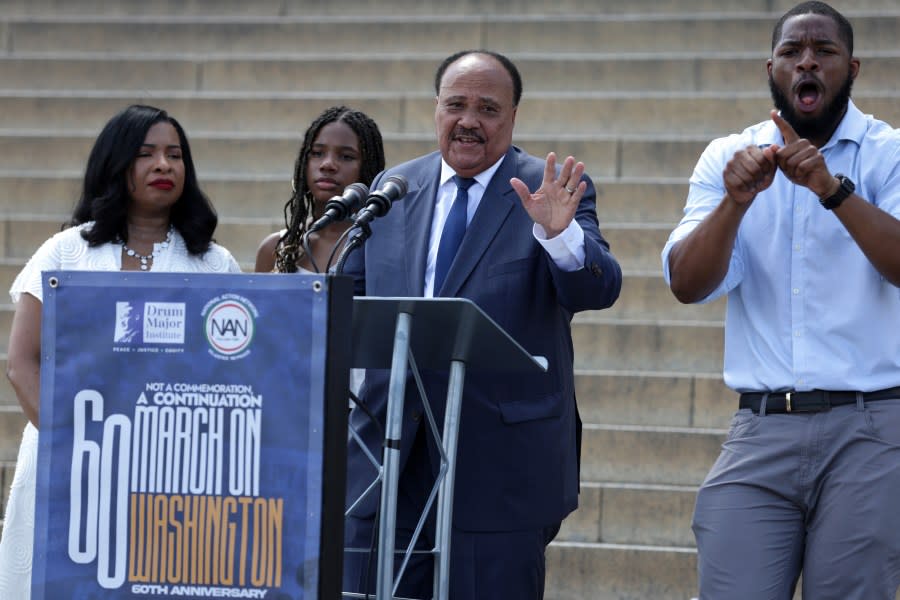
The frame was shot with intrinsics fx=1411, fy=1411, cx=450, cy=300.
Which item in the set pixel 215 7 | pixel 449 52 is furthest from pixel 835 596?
pixel 215 7

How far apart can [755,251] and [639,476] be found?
2599 millimetres

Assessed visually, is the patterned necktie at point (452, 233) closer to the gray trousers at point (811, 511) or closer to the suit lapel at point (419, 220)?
the suit lapel at point (419, 220)

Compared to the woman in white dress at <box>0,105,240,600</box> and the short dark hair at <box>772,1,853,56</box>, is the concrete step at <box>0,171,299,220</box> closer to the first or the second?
the woman in white dress at <box>0,105,240,600</box>

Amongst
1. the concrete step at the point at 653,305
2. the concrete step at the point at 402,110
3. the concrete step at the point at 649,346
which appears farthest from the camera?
the concrete step at the point at 402,110

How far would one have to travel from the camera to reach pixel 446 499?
10.5 ft

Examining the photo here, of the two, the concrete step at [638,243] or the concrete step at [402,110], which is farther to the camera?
the concrete step at [402,110]

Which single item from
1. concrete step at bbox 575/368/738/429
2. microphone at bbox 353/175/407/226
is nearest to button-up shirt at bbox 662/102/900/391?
microphone at bbox 353/175/407/226

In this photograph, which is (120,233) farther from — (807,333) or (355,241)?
(807,333)

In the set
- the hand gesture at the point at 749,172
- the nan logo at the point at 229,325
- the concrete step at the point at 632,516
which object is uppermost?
the hand gesture at the point at 749,172

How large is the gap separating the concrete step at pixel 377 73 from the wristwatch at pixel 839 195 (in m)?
4.46

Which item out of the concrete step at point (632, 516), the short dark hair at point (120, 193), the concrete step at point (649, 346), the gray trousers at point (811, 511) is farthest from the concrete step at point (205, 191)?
the gray trousers at point (811, 511)

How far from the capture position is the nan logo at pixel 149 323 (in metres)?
2.86

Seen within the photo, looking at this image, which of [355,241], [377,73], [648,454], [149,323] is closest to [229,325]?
[149,323]

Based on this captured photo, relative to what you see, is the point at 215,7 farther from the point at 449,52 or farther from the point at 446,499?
the point at 446,499
